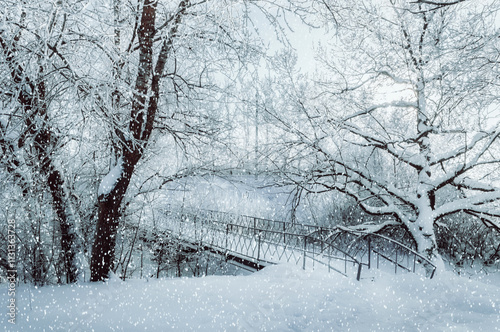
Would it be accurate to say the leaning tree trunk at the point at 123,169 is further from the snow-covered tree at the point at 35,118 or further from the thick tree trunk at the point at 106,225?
the snow-covered tree at the point at 35,118

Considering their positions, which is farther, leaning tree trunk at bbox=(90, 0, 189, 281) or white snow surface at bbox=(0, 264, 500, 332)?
leaning tree trunk at bbox=(90, 0, 189, 281)

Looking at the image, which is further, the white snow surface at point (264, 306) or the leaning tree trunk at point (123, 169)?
the leaning tree trunk at point (123, 169)

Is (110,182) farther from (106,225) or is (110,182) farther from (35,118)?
(35,118)

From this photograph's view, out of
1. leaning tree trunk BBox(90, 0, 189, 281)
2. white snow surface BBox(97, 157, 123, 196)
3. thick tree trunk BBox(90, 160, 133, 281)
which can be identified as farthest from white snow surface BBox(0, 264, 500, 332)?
white snow surface BBox(97, 157, 123, 196)

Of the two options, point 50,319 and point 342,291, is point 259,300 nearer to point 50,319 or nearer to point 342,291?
point 342,291

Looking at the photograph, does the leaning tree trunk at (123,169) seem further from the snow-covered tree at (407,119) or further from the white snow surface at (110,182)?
the snow-covered tree at (407,119)

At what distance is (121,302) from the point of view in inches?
175

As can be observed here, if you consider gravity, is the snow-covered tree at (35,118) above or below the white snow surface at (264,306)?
above

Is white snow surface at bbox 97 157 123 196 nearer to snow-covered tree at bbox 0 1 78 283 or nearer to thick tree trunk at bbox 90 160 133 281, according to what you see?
thick tree trunk at bbox 90 160 133 281

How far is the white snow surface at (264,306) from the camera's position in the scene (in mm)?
3678

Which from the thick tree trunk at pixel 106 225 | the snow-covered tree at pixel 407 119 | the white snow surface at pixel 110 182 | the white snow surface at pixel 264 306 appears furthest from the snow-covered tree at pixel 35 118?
the snow-covered tree at pixel 407 119

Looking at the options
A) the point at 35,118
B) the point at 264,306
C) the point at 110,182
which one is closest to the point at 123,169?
the point at 110,182

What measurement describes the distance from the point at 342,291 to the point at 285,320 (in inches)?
50.7

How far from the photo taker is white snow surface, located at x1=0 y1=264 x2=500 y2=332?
12.1 feet
